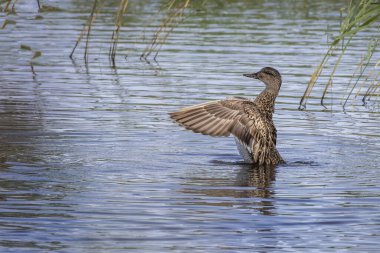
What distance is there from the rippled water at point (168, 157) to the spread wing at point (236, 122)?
27 cm

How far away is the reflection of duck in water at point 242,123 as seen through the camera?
11055 millimetres

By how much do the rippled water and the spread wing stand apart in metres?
0.27

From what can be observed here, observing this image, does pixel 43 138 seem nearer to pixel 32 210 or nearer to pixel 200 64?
pixel 32 210

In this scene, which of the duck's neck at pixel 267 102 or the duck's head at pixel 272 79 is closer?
the duck's neck at pixel 267 102

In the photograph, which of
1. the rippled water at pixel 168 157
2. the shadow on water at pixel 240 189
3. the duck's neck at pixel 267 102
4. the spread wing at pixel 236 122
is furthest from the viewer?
the duck's neck at pixel 267 102

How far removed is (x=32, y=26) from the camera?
21.7m

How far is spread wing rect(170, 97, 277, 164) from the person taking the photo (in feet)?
36.2

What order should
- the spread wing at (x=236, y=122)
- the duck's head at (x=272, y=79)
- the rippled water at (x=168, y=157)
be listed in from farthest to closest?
the duck's head at (x=272, y=79) < the spread wing at (x=236, y=122) < the rippled water at (x=168, y=157)

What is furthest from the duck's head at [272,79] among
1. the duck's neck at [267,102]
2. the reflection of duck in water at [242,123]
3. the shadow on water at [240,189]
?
the shadow on water at [240,189]

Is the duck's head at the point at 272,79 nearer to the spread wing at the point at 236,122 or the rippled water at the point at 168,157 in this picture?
the spread wing at the point at 236,122

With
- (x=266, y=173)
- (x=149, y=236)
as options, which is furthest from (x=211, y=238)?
(x=266, y=173)

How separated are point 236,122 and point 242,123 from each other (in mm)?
64

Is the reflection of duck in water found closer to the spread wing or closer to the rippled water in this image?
the spread wing

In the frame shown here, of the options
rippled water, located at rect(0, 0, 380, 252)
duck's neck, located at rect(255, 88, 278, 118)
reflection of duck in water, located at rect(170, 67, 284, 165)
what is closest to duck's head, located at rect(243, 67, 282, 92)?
duck's neck, located at rect(255, 88, 278, 118)
